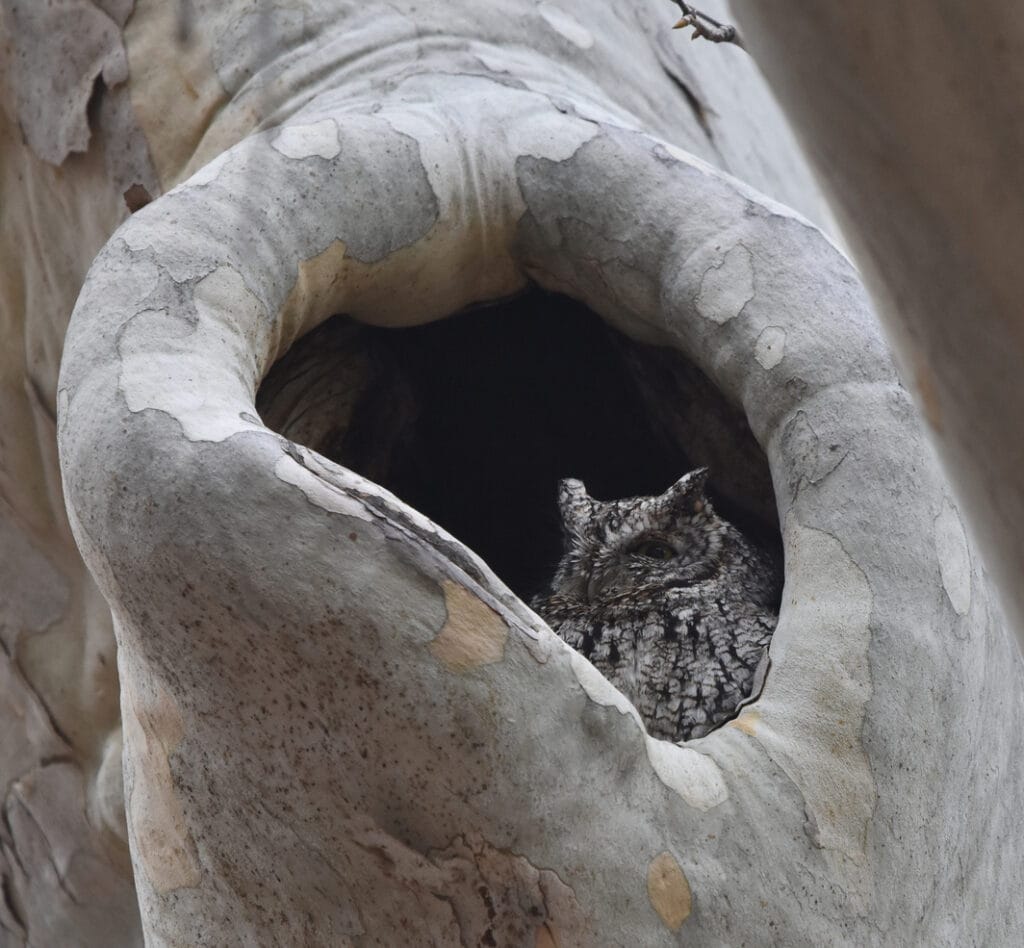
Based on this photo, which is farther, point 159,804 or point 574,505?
point 574,505

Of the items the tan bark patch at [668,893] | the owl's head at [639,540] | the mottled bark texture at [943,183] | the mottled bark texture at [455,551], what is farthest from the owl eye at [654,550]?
the mottled bark texture at [943,183]

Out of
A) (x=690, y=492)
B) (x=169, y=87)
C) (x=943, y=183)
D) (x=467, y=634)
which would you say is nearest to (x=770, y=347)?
(x=690, y=492)

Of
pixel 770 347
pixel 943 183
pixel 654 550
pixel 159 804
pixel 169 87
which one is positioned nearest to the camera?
pixel 943 183

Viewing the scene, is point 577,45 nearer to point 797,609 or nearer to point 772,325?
point 772,325

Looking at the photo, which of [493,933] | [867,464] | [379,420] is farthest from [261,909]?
[379,420]

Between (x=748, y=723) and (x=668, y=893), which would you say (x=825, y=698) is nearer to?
(x=748, y=723)

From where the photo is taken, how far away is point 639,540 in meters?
1.86

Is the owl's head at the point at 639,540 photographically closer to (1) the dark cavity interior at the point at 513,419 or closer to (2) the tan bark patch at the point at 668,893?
(1) the dark cavity interior at the point at 513,419

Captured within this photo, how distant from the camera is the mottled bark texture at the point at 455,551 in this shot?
1131 mm

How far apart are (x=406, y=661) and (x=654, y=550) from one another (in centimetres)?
78

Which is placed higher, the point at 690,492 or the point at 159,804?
the point at 690,492

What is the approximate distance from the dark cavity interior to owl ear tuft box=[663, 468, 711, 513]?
0.15 feet

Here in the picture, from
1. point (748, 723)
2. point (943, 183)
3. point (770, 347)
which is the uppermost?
point (943, 183)

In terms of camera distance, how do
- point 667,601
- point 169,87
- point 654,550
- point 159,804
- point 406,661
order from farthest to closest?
point 169,87 → point 654,550 → point 667,601 → point 159,804 → point 406,661
